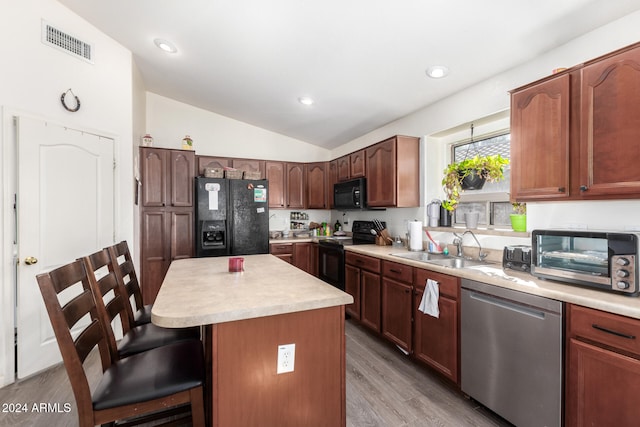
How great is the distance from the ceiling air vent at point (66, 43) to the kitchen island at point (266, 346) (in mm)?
2521

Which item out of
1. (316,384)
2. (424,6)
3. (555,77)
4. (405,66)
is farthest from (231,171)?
(555,77)

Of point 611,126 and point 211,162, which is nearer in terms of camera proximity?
point 611,126

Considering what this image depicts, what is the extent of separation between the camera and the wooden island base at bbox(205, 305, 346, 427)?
1194 millimetres

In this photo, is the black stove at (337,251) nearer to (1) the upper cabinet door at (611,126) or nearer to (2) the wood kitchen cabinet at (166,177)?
(2) the wood kitchen cabinet at (166,177)

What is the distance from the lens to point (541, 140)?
1816 millimetres

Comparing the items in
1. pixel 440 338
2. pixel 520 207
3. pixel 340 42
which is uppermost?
pixel 340 42

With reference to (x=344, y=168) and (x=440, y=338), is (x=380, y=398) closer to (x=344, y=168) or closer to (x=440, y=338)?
(x=440, y=338)

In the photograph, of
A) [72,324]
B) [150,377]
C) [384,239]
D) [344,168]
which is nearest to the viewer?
[72,324]

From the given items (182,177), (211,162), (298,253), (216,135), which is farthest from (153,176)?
(298,253)

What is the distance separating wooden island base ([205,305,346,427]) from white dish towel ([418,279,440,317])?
3.49ft

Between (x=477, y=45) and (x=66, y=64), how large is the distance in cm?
339

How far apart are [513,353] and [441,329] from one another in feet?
1.74

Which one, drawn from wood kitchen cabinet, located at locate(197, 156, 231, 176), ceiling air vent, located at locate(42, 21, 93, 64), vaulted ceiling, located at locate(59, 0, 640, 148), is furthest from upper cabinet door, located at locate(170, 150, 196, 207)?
ceiling air vent, located at locate(42, 21, 93, 64)

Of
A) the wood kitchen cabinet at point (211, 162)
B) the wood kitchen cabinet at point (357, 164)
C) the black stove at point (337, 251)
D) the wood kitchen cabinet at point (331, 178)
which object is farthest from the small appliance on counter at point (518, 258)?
the wood kitchen cabinet at point (211, 162)
